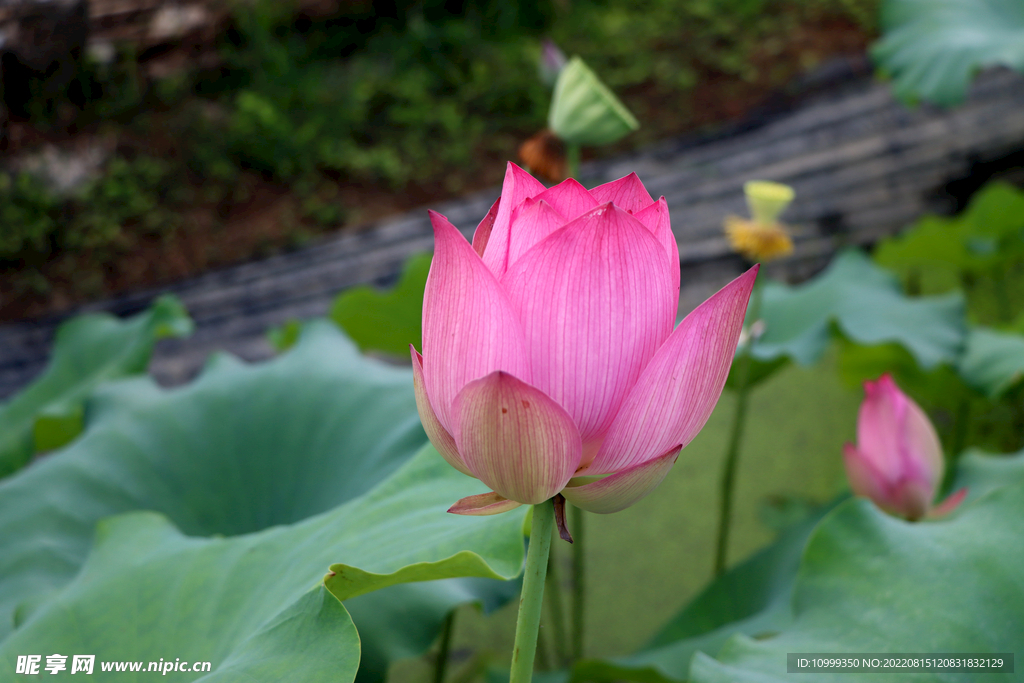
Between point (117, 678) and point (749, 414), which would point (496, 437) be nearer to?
point (117, 678)

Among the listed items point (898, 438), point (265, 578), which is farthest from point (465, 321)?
point (898, 438)

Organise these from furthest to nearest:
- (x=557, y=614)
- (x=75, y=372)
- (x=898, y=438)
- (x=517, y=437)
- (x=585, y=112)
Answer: (x=75, y=372), (x=557, y=614), (x=585, y=112), (x=898, y=438), (x=517, y=437)

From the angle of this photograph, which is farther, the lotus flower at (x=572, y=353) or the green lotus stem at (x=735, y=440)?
the green lotus stem at (x=735, y=440)

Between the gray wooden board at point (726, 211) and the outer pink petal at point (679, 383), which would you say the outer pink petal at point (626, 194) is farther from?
the gray wooden board at point (726, 211)

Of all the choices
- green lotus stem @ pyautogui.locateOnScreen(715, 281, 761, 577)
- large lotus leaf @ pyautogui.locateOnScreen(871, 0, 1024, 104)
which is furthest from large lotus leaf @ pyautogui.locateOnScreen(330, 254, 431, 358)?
A: large lotus leaf @ pyautogui.locateOnScreen(871, 0, 1024, 104)

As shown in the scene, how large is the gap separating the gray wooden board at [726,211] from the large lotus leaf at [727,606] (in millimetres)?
1083

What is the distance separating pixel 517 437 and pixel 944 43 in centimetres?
161

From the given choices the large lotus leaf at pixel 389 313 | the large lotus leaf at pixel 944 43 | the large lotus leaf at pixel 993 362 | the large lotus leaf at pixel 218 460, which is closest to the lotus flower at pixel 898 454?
the large lotus leaf at pixel 993 362

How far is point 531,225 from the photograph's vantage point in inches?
11.6

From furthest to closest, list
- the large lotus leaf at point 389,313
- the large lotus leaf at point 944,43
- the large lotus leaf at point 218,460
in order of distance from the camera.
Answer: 1. the large lotus leaf at point 944,43
2. the large lotus leaf at point 389,313
3. the large lotus leaf at point 218,460

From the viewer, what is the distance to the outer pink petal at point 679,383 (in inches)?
10.7

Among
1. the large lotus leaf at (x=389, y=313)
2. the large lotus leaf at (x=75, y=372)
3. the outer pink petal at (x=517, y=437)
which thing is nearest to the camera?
the outer pink petal at (x=517, y=437)

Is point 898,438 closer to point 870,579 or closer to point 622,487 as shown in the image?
point 870,579

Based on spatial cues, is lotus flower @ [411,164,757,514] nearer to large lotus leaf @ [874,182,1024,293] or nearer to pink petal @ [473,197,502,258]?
pink petal @ [473,197,502,258]
